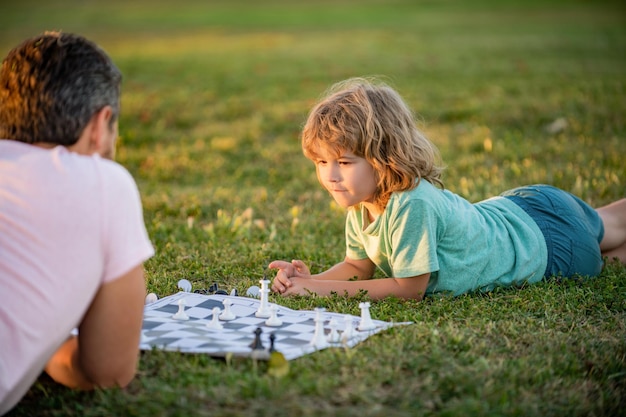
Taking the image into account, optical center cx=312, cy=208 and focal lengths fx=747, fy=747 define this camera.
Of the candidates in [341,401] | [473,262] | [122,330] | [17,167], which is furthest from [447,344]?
[17,167]

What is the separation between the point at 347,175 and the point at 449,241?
77 centimetres

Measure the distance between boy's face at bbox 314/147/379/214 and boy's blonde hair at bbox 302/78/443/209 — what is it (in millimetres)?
37

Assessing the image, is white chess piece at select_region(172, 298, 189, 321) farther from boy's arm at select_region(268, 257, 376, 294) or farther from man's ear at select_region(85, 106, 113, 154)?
man's ear at select_region(85, 106, 113, 154)

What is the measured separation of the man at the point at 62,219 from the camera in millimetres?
2887

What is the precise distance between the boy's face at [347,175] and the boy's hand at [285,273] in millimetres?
623

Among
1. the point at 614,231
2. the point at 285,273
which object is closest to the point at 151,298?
the point at 285,273

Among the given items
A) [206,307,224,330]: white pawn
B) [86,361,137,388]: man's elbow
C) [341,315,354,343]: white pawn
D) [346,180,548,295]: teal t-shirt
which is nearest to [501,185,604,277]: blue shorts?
[346,180,548,295]: teal t-shirt

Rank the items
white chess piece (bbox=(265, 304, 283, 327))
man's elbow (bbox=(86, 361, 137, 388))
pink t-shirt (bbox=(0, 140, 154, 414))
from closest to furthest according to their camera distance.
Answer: pink t-shirt (bbox=(0, 140, 154, 414)), man's elbow (bbox=(86, 361, 137, 388)), white chess piece (bbox=(265, 304, 283, 327))

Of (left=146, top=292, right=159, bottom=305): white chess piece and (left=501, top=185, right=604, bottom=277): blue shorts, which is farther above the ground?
(left=501, top=185, right=604, bottom=277): blue shorts

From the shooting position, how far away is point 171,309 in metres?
4.44

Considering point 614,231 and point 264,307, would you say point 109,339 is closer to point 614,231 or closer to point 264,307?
point 264,307

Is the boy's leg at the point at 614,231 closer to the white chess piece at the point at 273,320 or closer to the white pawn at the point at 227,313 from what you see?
the white chess piece at the point at 273,320

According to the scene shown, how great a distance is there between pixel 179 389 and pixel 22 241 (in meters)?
0.92

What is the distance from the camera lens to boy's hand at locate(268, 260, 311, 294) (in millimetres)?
4832
